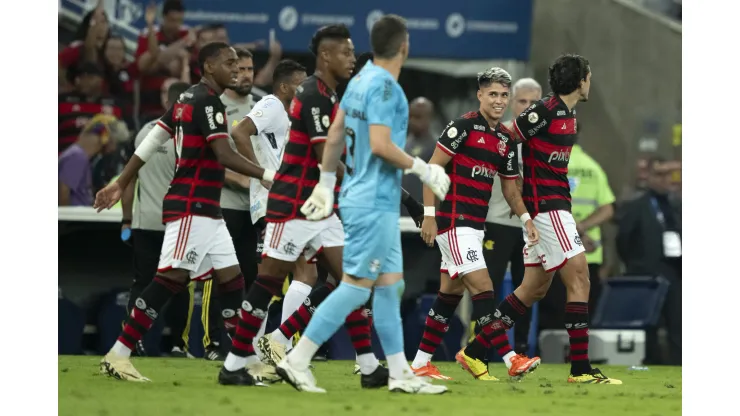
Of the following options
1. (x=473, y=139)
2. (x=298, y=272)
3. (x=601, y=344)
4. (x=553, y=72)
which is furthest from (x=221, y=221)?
(x=601, y=344)

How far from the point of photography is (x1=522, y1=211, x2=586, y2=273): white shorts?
380 inches

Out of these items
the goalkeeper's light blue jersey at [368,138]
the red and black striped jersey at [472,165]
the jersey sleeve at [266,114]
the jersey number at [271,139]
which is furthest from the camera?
the jersey number at [271,139]

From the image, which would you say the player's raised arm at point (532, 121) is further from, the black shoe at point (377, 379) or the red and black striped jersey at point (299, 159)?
the black shoe at point (377, 379)

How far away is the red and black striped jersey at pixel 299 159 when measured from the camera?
8367 mm

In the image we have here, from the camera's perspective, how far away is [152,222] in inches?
475

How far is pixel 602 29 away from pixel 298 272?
790 cm

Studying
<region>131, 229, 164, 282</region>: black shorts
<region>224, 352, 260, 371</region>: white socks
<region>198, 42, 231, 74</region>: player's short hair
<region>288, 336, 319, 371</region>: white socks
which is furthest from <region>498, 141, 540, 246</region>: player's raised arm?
<region>131, 229, 164, 282</region>: black shorts

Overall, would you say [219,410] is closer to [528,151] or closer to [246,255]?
[528,151]

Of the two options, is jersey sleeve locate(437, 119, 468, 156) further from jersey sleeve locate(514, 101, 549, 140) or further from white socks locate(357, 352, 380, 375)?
white socks locate(357, 352, 380, 375)

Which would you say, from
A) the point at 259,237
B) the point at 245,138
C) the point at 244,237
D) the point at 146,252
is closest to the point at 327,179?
the point at 245,138

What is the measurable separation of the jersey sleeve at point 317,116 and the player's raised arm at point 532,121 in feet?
6.20

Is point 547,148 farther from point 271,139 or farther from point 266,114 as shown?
point 271,139

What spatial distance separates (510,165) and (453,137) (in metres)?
0.47

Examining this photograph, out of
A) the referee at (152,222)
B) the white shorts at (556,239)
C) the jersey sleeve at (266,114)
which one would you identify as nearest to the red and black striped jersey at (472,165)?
the white shorts at (556,239)
